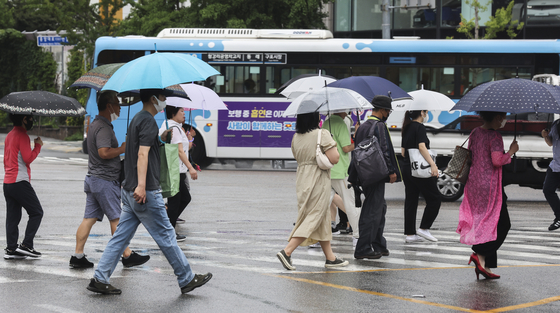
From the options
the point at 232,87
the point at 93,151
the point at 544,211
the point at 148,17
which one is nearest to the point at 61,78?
the point at 148,17

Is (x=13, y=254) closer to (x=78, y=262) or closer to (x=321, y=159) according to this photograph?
(x=78, y=262)

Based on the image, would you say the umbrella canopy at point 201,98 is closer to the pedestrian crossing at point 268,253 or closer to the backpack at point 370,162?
the pedestrian crossing at point 268,253

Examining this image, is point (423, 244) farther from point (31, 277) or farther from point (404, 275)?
point (31, 277)

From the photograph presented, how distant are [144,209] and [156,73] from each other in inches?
44.4

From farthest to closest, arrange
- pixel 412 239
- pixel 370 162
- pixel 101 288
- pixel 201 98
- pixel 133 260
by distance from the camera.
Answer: pixel 201 98 < pixel 412 239 < pixel 370 162 < pixel 133 260 < pixel 101 288

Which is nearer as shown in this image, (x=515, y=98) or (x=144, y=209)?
(x=144, y=209)

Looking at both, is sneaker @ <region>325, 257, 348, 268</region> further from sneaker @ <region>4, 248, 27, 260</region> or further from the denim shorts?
sneaker @ <region>4, 248, 27, 260</region>

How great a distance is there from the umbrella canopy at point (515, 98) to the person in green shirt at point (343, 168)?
1.82 meters

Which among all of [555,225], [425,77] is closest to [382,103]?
[555,225]

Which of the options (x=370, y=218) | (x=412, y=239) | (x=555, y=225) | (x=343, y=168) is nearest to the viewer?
(x=370, y=218)

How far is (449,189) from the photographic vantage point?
44.2 ft

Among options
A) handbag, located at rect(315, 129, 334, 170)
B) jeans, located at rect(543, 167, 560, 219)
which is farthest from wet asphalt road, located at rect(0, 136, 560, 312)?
handbag, located at rect(315, 129, 334, 170)

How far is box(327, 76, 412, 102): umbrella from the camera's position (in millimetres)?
9164

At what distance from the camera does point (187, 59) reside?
6.47 meters
